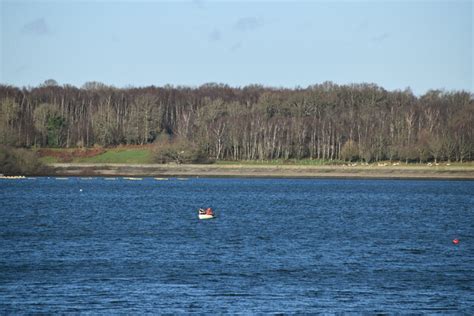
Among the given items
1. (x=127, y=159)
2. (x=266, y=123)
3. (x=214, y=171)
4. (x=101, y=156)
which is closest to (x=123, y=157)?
(x=127, y=159)

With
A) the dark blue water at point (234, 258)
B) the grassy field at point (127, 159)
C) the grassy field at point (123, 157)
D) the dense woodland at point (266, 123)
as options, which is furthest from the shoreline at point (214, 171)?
the dark blue water at point (234, 258)

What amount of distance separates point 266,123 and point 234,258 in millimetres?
116976

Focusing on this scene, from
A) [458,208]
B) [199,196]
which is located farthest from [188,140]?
[458,208]

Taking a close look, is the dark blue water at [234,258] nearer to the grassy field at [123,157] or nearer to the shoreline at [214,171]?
the shoreline at [214,171]

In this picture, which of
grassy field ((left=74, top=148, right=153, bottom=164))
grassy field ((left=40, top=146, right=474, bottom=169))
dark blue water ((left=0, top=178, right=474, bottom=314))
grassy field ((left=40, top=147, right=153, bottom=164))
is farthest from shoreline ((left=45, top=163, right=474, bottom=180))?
dark blue water ((left=0, top=178, right=474, bottom=314))

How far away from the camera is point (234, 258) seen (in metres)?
44.3

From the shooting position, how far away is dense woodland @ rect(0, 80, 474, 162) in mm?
148125

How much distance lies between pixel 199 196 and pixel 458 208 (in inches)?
1110

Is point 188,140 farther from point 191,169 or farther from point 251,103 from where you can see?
point 251,103

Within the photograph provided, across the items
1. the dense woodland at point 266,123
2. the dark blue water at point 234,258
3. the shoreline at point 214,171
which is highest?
the dense woodland at point 266,123

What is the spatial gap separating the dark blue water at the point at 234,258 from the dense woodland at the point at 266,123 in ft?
207

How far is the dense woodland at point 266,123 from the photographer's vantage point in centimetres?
14812

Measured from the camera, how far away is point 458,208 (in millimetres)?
83812

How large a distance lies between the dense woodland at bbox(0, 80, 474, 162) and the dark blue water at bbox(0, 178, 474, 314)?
6305 centimetres
